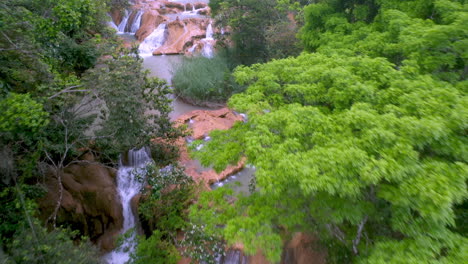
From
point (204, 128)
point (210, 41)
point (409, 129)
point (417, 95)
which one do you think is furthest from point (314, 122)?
point (210, 41)

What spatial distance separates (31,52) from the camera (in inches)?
186

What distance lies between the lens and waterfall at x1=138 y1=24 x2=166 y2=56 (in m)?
19.7

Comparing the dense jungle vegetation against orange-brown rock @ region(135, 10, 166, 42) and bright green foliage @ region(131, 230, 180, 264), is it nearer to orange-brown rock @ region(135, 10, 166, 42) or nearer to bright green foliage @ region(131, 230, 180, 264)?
bright green foliage @ region(131, 230, 180, 264)

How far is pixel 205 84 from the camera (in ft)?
40.9

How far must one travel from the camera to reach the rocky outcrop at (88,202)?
594 cm

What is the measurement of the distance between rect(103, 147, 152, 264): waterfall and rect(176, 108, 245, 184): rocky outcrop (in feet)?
4.03

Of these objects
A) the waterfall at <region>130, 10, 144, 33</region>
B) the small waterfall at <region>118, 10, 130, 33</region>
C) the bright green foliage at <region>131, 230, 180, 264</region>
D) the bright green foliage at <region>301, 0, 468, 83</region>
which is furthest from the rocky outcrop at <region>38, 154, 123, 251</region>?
the small waterfall at <region>118, 10, 130, 33</region>

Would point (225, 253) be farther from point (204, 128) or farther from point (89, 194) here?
point (204, 128)

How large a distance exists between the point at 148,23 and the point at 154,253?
20.9 meters

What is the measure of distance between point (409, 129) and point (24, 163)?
240 inches

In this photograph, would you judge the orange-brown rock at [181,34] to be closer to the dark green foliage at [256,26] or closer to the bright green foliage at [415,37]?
the dark green foliage at [256,26]

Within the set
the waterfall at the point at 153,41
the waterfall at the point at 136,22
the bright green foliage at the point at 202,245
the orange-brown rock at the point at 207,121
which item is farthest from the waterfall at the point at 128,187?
the waterfall at the point at 136,22

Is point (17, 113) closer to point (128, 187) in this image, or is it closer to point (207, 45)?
point (128, 187)

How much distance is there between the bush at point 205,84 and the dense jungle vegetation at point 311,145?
563 centimetres
